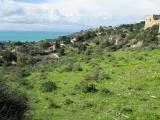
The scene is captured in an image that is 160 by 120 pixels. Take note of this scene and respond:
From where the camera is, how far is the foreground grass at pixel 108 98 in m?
19.5

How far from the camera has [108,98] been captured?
23.5m

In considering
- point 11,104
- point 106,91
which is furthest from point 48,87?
point 11,104

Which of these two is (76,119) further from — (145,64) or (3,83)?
(145,64)

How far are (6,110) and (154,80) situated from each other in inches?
588

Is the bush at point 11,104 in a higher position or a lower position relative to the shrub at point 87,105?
higher

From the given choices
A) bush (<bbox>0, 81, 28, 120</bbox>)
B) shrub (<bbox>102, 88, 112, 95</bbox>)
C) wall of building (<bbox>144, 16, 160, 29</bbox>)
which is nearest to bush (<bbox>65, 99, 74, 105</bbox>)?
shrub (<bbox>102, 88, 112, 95</bbox>)

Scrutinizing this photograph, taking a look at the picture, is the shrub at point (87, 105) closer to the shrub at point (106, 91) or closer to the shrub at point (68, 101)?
the shrub at point (68, 101)

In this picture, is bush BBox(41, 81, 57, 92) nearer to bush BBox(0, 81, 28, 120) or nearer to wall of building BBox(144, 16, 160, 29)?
bush BBox(0, 81, 28, 120)

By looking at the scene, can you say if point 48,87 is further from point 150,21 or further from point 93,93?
point 150,21

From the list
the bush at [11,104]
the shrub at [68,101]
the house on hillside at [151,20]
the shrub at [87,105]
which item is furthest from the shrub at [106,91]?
the house on hillside at [151,20]

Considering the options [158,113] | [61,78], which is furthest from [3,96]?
[61,78]

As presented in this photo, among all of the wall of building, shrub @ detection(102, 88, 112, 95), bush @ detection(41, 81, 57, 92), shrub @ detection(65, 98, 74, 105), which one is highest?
the wall of building

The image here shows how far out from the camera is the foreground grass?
19.5 metres

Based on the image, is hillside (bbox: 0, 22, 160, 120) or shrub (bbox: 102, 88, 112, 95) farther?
shrub (bbox: 102, 88, 112, 95)
